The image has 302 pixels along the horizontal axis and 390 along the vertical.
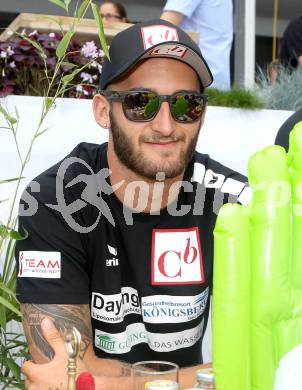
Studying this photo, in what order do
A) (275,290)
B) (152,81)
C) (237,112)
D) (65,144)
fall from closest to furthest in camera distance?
(275,290), (152,81), (65,144), (237,112)

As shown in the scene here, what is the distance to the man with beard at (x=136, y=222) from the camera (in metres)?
1.91

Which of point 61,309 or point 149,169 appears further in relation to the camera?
point 149,169

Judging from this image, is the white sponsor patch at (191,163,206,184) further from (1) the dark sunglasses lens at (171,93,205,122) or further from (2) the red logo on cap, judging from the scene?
(2) the red logo on cap

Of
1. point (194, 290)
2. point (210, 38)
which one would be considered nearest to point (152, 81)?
point (194, 290)

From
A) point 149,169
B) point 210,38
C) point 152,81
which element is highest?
point 210,38

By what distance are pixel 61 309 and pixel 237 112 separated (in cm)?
166

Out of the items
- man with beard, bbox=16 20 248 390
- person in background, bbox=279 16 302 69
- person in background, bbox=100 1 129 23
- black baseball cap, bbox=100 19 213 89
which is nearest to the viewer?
man with beard, bbox=16 20 248 390

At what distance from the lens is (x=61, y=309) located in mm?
1852

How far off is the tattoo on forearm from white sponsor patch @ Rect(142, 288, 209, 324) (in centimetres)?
21

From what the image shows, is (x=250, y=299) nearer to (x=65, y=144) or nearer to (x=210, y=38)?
(x=65, y=144)

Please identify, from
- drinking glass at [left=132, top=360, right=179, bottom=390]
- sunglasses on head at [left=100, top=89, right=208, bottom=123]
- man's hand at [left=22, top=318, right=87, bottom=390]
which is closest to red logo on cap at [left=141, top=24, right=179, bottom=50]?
sunglasses on head at [left=100, top=89, right=208, bottom=123]

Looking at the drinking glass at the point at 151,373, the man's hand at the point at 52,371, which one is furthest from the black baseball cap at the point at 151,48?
the drinking glass at the point at 151,373

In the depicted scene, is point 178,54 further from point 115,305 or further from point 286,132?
point 115,305

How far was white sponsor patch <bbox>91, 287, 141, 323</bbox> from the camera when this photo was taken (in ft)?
6.56
